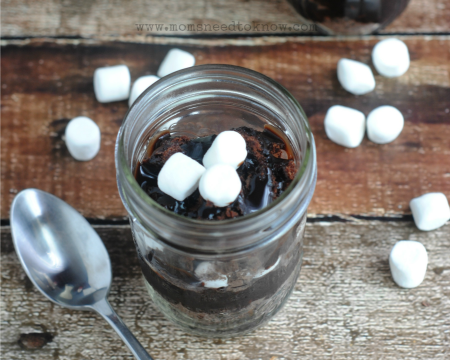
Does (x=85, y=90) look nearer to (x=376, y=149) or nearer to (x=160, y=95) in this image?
(x=160, y=95)

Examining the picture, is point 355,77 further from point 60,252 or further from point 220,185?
point 60,252

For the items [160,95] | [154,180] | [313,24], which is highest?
[313,24]

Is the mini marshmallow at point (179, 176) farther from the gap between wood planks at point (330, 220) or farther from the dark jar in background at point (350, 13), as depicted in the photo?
the dark jar in background at point (350, 13)

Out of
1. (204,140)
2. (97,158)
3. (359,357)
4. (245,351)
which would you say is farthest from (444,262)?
(97,158)

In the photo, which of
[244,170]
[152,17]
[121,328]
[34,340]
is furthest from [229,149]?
[152,17]

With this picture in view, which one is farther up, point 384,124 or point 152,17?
point 152,17

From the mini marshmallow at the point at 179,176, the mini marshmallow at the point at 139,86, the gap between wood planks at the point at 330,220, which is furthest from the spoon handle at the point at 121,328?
the mini marshmallow at the point at 139,86
